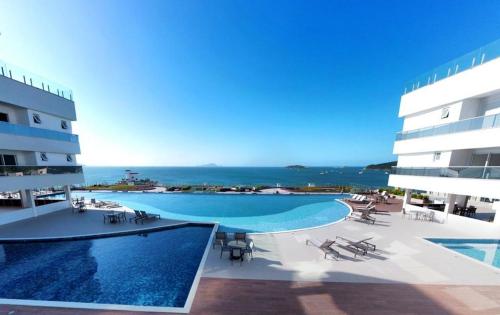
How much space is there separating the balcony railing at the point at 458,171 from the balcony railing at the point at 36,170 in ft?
97.9

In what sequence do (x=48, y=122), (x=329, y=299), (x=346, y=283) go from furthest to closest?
(x=48, y=122)
(x=346, y=283)
(x=329, y=299)

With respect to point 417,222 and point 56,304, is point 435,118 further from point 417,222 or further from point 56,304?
point 56,304

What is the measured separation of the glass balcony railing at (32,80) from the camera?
12.1 meters

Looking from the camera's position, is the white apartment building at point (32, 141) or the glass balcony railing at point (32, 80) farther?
the white apartment building at point (32, 141)

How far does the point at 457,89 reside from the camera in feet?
39.2

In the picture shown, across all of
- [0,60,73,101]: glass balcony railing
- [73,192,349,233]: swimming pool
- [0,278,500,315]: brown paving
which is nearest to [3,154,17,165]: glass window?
[0,60,73,101]: glass balcony railing

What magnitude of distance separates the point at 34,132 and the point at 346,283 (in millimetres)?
21992

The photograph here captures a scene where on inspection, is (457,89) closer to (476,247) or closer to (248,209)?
(476,247)

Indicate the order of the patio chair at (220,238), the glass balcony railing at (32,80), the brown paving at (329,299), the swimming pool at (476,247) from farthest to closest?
1. the glass balcony railing at (32,80)
2. the patio chair at (220,238)
3. the swimming pool at (476,247)
4. the brown paving at (329,299)

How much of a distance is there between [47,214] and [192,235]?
552 inches

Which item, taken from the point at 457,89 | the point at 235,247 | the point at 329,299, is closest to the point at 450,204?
the point at 457,89

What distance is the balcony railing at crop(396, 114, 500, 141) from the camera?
33.9 feet

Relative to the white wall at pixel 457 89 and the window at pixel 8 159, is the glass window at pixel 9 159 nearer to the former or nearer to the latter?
→ the window at pixel 8 159

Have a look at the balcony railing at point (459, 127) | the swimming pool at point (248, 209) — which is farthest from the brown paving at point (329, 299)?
the balcony railing at point (459, 127)
